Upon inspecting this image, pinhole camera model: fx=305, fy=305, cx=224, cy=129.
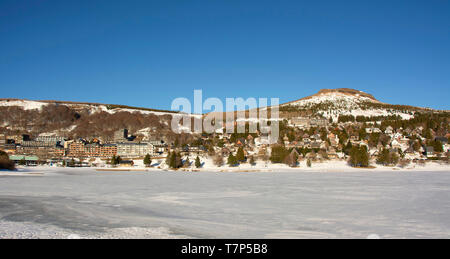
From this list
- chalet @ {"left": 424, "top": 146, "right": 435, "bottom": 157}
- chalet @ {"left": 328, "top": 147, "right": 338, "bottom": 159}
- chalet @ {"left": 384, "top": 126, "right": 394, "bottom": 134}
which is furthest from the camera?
chalet @ {"left": 384, "top": 126, "right": 394, "bottom": 134}

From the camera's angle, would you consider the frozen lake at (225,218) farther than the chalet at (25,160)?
No

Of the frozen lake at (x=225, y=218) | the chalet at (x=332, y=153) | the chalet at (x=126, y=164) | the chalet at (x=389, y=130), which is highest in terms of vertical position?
the chalet at (x=389, y=130)

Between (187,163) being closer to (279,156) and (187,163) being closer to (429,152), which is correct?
(279,156)

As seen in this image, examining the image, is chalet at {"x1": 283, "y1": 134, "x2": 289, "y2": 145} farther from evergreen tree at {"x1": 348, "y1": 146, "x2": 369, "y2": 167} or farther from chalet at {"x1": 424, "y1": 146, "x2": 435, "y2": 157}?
chalet at {"x1": 424, "y1": 146, "x2": 435, "y2": 157}

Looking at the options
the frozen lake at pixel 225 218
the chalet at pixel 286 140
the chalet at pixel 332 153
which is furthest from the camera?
the chalet at pixel 286 140

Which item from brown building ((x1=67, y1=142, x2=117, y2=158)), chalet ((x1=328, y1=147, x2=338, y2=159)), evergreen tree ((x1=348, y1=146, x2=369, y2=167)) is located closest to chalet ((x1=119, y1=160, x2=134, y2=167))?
brown building ((x1=67, y1=142, x2=117, y2=158))

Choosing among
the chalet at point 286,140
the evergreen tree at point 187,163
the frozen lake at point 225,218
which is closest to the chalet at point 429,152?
the chalet at point 286,140

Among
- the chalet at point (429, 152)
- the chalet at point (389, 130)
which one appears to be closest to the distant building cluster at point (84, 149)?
the chalet at point (429, 152)

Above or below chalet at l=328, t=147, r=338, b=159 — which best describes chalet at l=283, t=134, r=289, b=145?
above

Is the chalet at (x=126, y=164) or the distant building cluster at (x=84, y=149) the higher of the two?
the distant building cluster at (x=84, y=149)

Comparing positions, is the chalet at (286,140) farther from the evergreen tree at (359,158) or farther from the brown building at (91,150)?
the brown building at (91,150)

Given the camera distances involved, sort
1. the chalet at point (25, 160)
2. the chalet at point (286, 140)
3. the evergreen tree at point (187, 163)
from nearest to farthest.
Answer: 1. the evergreen tree at point (187, 163)
2. the chalet at point (25, 160)
3. the chalet at point (286, 140)
